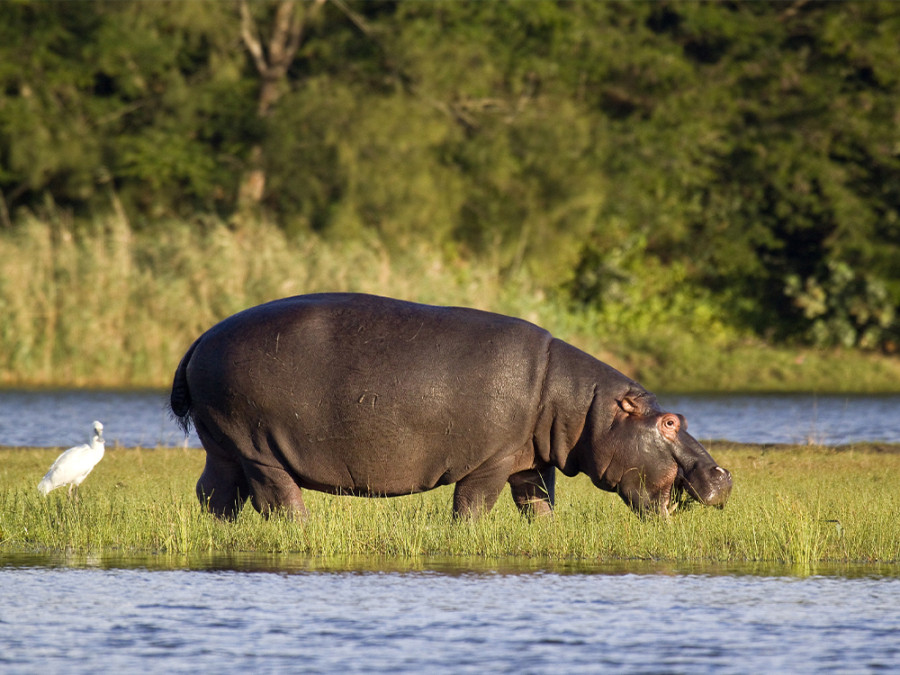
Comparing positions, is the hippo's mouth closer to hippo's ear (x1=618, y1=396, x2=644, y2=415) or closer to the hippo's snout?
the hippo's snout

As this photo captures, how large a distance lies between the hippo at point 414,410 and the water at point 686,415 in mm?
5808

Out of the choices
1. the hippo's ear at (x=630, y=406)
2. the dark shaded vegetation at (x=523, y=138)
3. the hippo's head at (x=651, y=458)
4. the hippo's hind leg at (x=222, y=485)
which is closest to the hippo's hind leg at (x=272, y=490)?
the hippo's hind leg at (x=222, y=485)

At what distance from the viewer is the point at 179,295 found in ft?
78.0

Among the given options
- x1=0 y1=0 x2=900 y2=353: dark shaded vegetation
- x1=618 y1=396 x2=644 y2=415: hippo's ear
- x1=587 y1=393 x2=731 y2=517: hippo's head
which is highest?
x1=0 y1=0 x2=900 y2=353: dark shaded vegetation

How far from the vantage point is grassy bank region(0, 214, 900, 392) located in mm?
23359

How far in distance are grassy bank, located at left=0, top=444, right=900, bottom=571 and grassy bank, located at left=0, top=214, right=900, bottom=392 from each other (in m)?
13.6

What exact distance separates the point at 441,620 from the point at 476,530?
6.38ft

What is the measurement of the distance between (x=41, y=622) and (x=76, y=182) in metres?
26.6

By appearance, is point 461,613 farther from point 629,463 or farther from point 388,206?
point 388,206

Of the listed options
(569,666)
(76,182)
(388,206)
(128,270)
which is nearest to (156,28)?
(76,182)

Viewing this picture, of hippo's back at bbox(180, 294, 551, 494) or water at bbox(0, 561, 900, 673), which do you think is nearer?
water at bbox(0, 561, 900, 673)

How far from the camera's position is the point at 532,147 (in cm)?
3203

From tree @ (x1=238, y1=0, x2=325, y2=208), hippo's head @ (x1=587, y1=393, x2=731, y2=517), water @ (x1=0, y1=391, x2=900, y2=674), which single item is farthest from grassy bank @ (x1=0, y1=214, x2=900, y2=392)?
hippo's head @ (x1=587, y1=393, x2=731, y2=517)

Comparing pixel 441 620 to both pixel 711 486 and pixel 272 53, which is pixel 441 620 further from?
pixel 272 53
